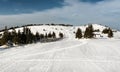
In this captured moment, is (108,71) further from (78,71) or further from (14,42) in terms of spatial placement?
(14,42)

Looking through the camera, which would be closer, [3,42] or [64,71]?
[64,71]

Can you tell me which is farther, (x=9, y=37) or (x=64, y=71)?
(x=9, y=37)

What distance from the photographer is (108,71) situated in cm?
1894

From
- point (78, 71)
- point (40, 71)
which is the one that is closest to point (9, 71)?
point (40, 71)

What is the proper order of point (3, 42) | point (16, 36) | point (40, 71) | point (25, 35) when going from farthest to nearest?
point (25, 35) → point (16, 36) → point (3, 42) → point (40, 71)

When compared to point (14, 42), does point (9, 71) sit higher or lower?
higher

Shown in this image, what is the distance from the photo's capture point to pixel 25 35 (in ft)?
418

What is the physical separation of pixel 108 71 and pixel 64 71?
3.87 m

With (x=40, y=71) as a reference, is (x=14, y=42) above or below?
below

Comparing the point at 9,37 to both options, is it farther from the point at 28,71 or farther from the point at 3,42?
the point at 28,71

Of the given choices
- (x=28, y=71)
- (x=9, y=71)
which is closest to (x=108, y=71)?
(x=28, y=71)

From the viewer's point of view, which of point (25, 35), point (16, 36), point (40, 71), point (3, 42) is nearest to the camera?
point (40, 71)

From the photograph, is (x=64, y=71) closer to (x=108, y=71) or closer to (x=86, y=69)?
(x=86, y=69)

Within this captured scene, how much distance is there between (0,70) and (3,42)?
310 ft
